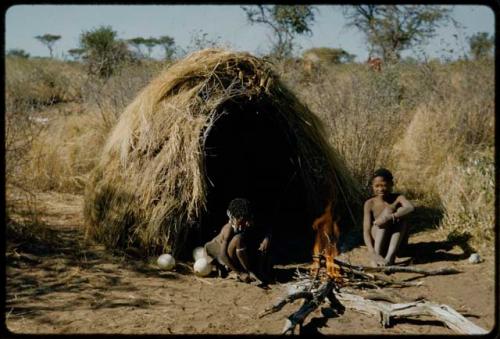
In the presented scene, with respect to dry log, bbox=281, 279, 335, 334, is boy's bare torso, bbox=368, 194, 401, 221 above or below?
above

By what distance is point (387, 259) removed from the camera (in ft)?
17.1

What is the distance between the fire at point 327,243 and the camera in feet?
15.6

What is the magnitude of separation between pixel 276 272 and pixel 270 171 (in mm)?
2236

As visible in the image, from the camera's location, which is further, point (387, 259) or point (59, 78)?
point (59, 78)

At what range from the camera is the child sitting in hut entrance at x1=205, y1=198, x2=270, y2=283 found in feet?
16.1

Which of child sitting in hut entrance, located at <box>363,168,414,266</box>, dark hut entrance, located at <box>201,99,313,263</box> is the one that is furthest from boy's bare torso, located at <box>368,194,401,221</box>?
dark hut entrance, located at <box>201,99,313,263</box>

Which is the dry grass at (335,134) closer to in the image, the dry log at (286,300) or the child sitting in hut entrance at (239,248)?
the child sitting in hut entrance at (239,248)

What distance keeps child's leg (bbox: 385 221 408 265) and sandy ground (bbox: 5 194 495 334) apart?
19cm

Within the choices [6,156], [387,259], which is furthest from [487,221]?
[6,156]

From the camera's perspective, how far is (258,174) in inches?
285

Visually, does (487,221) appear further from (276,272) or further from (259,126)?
(259,126)

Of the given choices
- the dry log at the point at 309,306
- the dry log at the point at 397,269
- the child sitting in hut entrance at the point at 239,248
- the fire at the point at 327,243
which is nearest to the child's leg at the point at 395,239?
the dry log at the point at 397,269

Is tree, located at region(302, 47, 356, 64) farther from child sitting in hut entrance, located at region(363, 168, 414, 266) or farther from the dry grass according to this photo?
child sitting in hut entrance, located at region(363, 168, 414, 266)

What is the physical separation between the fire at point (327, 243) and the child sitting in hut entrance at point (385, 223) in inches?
14.7
